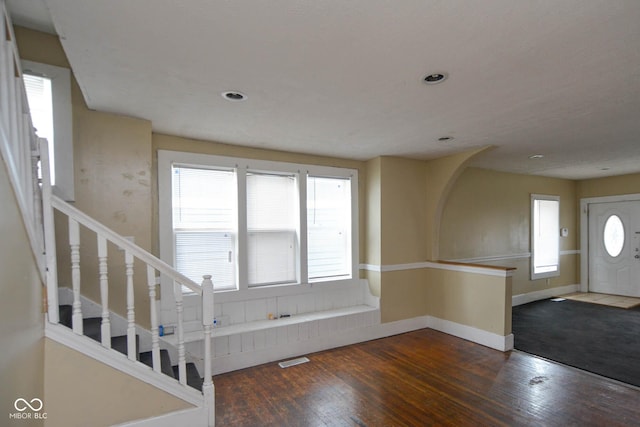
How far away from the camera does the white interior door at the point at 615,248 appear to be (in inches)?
229

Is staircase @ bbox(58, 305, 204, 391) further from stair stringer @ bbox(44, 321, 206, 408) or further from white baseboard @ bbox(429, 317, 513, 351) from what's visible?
white baseboard @ bbox(429, 317, 513, 351)

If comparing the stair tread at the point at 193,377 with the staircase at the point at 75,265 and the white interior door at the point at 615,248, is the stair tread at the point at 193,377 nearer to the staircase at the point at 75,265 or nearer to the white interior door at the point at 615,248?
the staircase at the point at 75,265

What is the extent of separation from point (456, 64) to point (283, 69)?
3.32ft

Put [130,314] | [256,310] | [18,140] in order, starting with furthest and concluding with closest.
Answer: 1. [256,310]
2. [130,314]
3. [18,140]

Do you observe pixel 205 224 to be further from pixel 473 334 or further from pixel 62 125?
pixel 473 334

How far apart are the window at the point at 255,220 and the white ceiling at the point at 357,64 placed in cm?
52

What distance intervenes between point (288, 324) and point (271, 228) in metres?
→ 1.14

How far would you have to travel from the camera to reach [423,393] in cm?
271

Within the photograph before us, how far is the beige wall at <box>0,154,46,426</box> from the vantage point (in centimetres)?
117

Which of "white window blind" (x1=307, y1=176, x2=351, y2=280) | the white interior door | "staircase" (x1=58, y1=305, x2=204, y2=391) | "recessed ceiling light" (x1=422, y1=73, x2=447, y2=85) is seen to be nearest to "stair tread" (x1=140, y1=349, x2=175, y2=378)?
"staircase" (x1=58, y1=305, x2=204, y2=391)

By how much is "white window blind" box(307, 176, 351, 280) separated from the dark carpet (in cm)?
243

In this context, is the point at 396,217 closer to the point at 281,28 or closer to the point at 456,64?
the point at 456,64

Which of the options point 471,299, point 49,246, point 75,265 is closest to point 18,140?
point 49,246

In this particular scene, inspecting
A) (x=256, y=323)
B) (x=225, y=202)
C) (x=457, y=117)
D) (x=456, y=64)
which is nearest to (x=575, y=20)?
(x=456, y=64)
